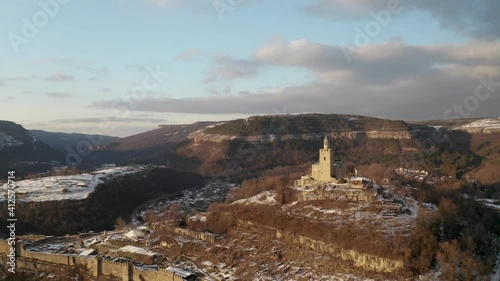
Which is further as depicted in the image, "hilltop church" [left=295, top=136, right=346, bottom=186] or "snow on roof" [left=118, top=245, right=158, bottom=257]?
"hilltop church" [left=295, top=136, right=346, bottom=186]

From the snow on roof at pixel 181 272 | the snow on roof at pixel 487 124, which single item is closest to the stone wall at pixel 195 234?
the snow on roof at pixel 181 272

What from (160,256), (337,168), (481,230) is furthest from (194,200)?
(481,230)

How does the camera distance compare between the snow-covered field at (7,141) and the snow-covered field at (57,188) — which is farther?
the snow-covered field at (7,141)

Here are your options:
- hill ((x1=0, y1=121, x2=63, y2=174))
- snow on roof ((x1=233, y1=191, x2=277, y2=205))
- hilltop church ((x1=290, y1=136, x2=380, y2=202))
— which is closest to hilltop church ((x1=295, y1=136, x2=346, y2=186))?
hilltop church ((x1=290, y1=136, x2=380, y2=202))

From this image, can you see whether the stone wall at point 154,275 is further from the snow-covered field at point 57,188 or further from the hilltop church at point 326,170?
the snow-covered field at point 57,188

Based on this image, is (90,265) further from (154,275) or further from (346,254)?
(346,254)

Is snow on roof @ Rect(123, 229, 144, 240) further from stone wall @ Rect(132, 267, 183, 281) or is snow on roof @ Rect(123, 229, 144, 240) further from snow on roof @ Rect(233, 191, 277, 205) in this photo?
snow on roof @ Rect(233, 191, 277, 205)

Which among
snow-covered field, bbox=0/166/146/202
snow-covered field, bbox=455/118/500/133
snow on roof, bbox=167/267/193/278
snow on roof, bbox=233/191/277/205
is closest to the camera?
snow on roof, bbox=167/267/193/278

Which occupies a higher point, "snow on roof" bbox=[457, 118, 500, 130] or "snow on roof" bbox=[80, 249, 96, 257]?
"snow on roof" bbox=[457, 118, 500, 130]
